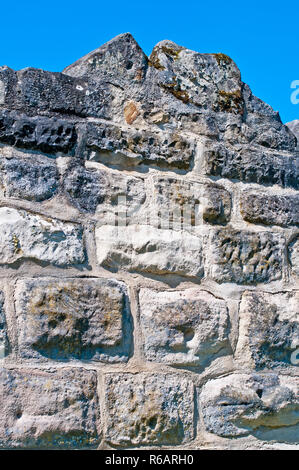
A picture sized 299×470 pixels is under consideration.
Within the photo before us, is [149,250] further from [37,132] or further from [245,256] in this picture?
[37,132]

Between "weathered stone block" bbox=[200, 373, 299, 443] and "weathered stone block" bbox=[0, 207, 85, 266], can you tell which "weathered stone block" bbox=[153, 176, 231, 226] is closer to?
"weathered stone block" bbox=[0, 207, 85, 266]

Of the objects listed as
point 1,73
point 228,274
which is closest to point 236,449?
point 228,274

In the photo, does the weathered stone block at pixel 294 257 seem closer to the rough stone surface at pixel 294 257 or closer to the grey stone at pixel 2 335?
the rough stone surface at pixel 294 257

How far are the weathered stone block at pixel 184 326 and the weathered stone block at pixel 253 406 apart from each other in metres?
0.12

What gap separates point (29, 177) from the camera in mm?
1831

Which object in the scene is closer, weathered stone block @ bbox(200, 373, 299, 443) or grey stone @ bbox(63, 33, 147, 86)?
weathered stone block @ bbox(200, 373, 299, 443)

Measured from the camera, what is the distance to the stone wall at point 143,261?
1.73 m

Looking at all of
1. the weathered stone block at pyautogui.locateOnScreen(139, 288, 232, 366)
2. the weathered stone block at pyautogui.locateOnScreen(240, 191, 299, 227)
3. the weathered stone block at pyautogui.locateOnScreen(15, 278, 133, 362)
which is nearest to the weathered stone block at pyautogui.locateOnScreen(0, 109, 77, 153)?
the weathered stone block at pyautogui.locateOnScreen(15, 278, 133, 362)

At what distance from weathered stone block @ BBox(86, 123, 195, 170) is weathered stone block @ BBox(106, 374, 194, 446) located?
2.56 ft

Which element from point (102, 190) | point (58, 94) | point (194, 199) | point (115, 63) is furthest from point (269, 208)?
point (58, 94)

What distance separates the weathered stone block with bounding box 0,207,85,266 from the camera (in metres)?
1.74

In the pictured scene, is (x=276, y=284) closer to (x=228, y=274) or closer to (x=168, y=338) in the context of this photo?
(x=228, y=274)

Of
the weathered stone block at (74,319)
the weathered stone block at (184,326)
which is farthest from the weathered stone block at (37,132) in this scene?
the weathered stone block at (184,326)

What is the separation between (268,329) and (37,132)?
111 centimetres
